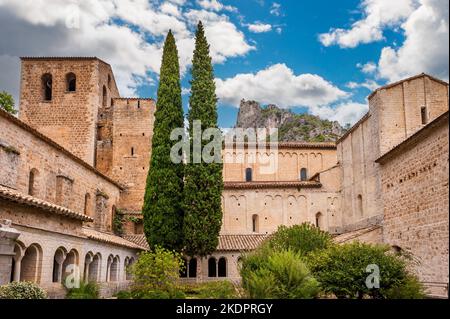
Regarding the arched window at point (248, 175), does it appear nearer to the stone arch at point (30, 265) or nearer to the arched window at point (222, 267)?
the arched window at point (222, 267)

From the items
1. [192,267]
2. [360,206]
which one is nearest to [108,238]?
[192,267]

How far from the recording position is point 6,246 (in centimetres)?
1323

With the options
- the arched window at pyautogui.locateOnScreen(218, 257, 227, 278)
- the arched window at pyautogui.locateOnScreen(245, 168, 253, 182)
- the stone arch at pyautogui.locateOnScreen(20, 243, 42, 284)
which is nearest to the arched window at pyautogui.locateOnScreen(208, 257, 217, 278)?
the arched window at pyautogui.locateOnScreen(218, 257, 227, 278)

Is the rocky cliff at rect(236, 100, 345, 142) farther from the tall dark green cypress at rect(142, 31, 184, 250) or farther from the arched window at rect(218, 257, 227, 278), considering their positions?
the tall dark green cypress at rect(142, 31, 184, 250)

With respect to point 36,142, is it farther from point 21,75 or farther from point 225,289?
point 21,75

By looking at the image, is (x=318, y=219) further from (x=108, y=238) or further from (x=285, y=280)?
(x=285, y=280)

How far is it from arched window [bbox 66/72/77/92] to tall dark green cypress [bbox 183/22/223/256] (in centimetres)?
1250

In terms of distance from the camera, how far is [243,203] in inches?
1411

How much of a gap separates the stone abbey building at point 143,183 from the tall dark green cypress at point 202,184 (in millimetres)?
2170

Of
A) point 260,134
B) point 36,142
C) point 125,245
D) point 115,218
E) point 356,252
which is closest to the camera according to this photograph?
point 356,252

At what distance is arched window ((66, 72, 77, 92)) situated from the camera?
1448 inches

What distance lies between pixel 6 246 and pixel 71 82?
2710 cm
